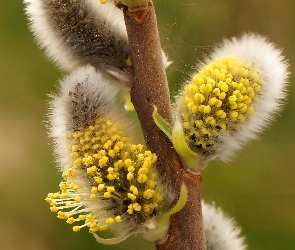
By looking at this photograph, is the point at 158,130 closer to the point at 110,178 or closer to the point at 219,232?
the point at 110,178

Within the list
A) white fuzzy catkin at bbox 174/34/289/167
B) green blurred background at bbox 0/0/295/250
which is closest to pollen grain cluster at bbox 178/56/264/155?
white fuzzy catkin at bbox 174/34/289/167

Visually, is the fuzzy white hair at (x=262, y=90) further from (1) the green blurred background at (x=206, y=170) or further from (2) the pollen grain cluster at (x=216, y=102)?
(1) the green blurred background at (x=206, y=170)

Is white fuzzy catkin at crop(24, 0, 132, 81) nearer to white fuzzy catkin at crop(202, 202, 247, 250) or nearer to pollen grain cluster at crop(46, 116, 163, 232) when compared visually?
pollen grain cluster at crop(46, 116, 163, 232)

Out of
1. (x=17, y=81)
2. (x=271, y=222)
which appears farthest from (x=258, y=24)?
(x=17, y=81)

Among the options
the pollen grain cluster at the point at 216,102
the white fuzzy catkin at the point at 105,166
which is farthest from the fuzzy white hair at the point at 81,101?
the pollen grain cluster at the point at 216,102

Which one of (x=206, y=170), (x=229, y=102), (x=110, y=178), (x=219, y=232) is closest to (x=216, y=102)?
(x=229, y=102)

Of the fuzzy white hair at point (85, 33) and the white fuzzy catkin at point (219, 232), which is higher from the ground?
the fuzzy white hair at point (85, 33)
